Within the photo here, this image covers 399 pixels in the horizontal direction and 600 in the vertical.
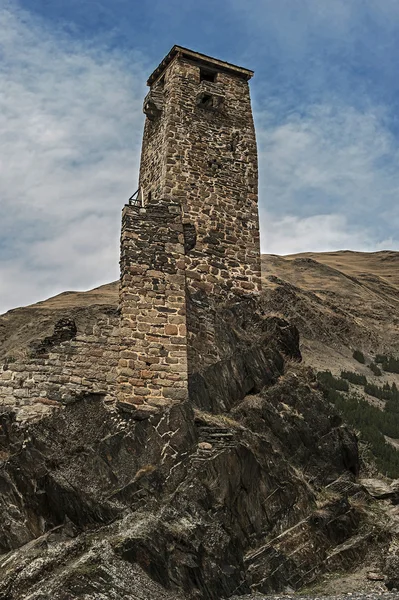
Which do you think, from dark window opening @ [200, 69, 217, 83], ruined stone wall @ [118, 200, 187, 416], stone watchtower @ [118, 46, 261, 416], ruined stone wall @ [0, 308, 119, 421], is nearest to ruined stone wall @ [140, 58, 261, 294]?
stone watchtower @ [118, 46, 261, 416]

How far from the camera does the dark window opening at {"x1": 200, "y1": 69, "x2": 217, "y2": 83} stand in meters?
20.3

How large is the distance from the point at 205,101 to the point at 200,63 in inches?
50.6

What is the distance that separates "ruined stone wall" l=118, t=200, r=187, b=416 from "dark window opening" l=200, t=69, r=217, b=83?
674 centimetres

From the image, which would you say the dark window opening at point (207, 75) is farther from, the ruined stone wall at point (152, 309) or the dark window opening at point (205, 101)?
the ruined stone wall at point (152, 309)

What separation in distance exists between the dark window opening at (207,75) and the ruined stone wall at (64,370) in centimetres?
966

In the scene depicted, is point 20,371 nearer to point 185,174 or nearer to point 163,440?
point 163,440

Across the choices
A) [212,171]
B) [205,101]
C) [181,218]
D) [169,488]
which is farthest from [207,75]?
[169,488]

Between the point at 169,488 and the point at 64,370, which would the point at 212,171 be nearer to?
the point at 64,370

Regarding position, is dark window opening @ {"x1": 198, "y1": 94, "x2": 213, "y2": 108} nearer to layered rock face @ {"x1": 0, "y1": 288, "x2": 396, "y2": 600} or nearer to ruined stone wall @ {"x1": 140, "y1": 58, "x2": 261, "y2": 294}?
ruined stone wall @ {"x1": 140, "y1": 58, "x2": 261, "y2": 294}

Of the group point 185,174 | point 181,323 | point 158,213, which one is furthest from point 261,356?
point 185,174

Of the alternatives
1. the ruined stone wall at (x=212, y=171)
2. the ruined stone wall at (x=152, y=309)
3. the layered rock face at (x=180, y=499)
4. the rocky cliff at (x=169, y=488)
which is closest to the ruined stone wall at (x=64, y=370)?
the rocky cliff at (x=169, y=488)

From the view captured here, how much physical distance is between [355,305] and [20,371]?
34817 mm

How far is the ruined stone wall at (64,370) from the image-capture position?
12.5m

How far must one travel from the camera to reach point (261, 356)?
15969 millimetres
